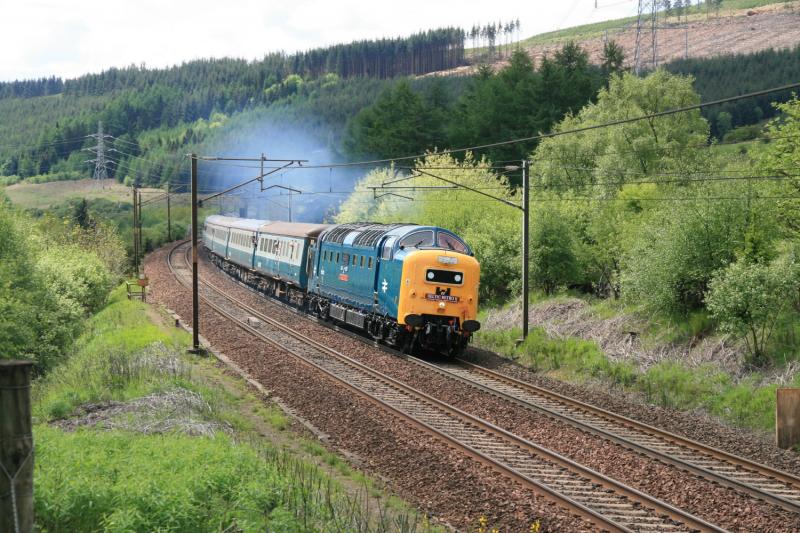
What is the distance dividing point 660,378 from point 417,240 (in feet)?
26.3

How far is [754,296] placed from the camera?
19.0 metres

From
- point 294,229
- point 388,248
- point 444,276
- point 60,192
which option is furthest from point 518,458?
point 60,192

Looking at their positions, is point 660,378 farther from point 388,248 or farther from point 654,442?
point 388,248

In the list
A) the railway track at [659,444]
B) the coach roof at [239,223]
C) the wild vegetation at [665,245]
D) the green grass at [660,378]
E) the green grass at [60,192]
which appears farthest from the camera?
the green grass at [60,192]

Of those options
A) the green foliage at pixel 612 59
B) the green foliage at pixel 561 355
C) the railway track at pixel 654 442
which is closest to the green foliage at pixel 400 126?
the green foliage at pixel 612 59

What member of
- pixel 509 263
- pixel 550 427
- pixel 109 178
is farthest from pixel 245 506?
pixel 109 178

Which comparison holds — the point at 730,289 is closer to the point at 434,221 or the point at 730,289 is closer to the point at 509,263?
the point at 509,263

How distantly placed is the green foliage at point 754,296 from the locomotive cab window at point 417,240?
824cm

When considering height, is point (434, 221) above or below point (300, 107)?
below

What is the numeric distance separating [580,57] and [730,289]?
2187 inches

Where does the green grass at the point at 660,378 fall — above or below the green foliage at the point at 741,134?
below

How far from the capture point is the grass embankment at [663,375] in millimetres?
17734

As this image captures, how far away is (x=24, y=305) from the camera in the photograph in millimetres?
28047

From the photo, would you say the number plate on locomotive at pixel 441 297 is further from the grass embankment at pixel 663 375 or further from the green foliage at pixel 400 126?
the green foliage at pixel 400 126
